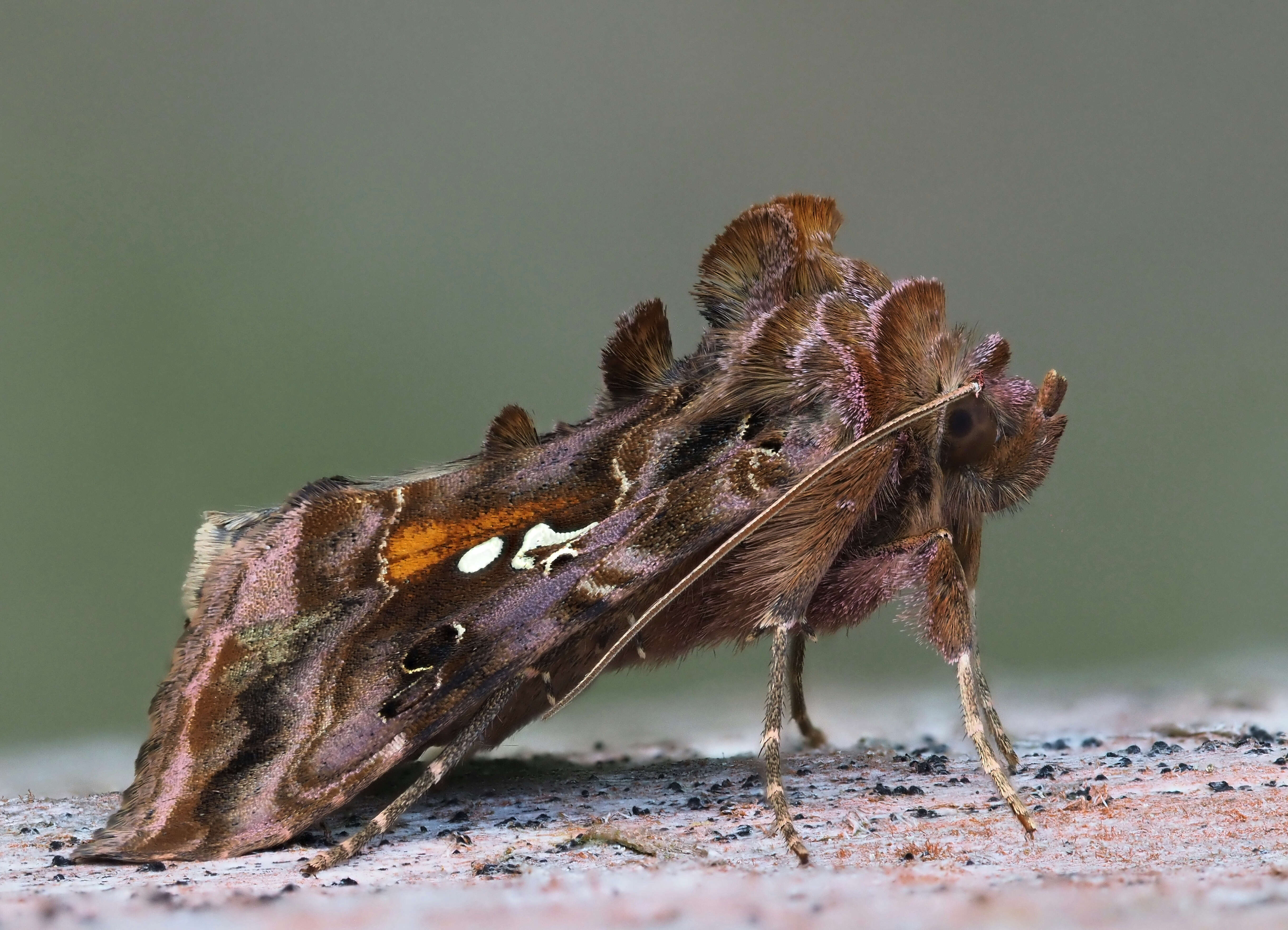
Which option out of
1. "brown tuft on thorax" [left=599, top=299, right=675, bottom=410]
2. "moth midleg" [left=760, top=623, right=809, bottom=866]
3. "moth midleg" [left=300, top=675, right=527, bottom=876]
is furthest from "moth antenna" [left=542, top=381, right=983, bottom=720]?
"brown tuft on thorax" [left=599, top=299, right=675, bottom=410]

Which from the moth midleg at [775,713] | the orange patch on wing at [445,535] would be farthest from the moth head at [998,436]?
the orange patch on wing at [445,535]

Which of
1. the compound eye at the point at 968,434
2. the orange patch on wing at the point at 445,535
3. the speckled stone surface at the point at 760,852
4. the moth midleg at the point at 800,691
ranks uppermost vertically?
the compound eye at the point at 968,434

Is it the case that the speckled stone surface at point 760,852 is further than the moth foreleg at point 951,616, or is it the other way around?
the moth foreleg at point 951,616

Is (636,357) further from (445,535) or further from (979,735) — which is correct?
(979,735)

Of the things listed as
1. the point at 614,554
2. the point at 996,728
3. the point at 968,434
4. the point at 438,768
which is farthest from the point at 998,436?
the point at 438,768

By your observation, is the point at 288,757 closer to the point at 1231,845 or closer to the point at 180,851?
the point at 180,851

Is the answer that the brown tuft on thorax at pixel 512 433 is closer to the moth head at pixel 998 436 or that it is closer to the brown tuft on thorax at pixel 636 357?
the brown tuft on thorax at pixel 636 357

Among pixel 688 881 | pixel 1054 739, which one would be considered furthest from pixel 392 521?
pixel 1054 739
